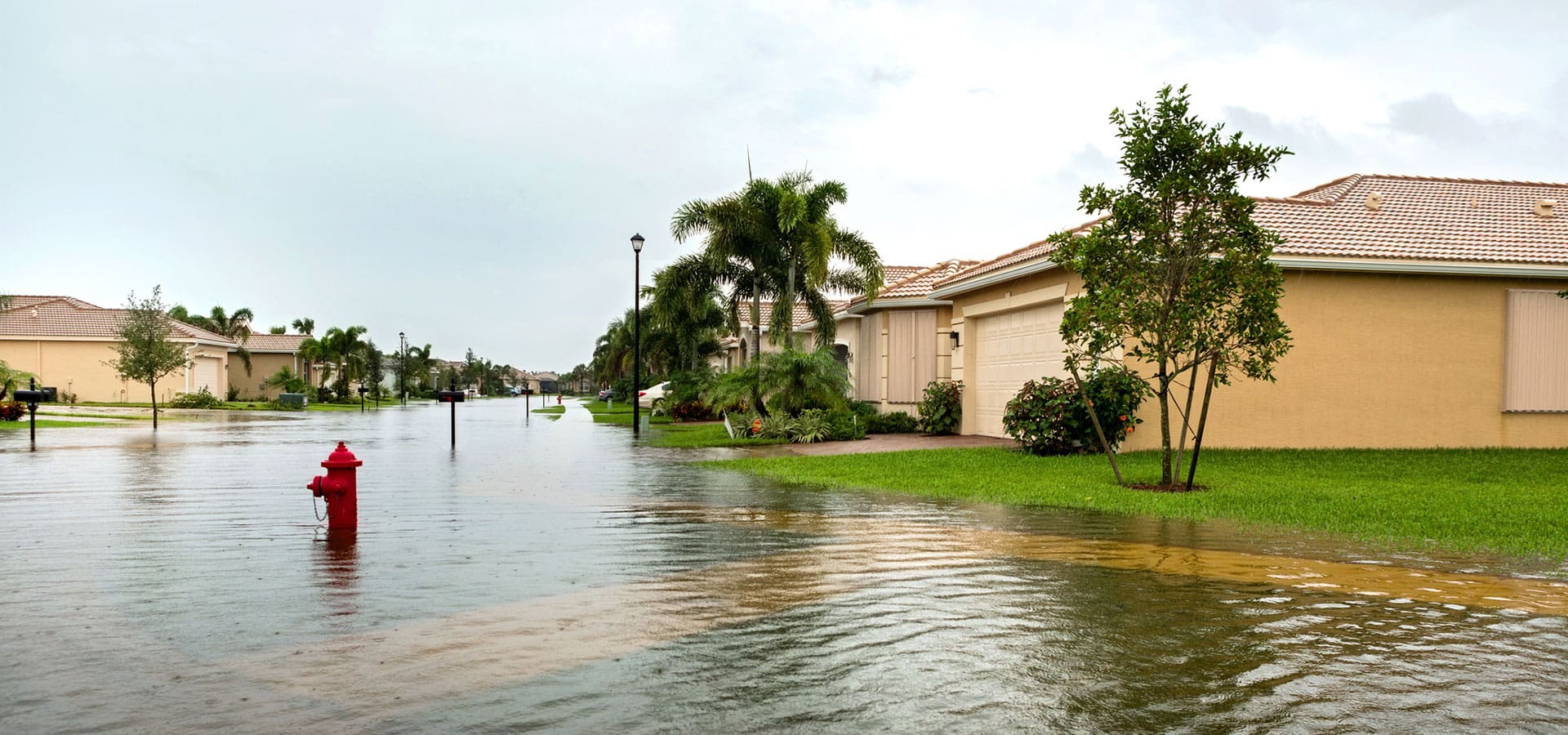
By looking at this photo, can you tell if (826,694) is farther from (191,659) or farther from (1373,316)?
(1373,316)

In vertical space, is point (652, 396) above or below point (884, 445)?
above

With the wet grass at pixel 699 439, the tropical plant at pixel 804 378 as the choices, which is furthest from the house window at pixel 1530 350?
the wet grass at pixel 699 439

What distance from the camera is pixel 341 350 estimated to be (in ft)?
243

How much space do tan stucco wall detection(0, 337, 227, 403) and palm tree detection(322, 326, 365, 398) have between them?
58.7 feet

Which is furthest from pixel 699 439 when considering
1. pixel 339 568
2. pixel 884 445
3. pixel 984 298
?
pixel 339 568

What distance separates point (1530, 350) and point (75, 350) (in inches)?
2365

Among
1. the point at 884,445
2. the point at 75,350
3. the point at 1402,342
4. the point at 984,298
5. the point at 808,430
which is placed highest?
the point at 984,298

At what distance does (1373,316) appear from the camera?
17.8 m

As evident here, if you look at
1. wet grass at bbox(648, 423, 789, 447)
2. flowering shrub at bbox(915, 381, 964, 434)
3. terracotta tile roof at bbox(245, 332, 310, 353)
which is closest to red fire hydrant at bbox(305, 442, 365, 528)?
wet grass at bbox(648, 423, 789, 447)

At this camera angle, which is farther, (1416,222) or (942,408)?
(942,408)

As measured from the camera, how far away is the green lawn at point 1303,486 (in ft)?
31.6

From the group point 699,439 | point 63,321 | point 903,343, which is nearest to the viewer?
point 699,439

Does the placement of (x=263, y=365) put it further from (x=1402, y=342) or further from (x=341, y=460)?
(x=1402, y=342)

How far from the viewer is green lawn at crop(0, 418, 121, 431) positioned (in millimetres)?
28398
